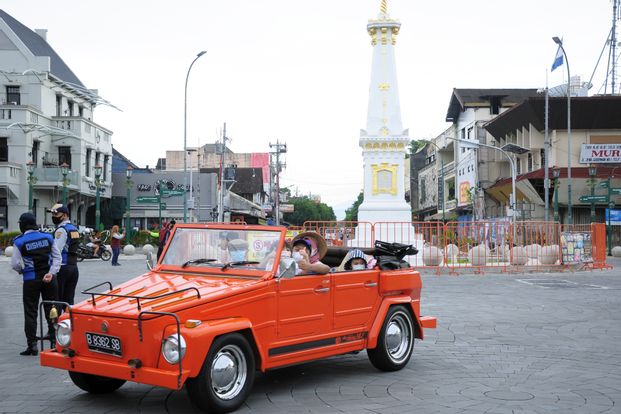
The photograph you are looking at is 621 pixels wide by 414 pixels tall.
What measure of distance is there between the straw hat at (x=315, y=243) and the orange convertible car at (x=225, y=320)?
51 cm

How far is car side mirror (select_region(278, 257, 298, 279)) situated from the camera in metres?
6.76

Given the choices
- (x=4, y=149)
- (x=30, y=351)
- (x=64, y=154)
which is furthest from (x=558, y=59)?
(x=30, y=351)

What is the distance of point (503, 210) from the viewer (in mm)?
62219

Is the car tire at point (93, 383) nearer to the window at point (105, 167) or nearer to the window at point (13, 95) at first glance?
the window at point (13, 95)

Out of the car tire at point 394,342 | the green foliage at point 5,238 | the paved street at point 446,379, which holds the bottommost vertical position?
the paved street at point 446,379

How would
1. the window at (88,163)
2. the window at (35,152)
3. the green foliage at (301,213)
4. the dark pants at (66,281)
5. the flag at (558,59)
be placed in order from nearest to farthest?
1. the dark pants at (66,281)
2. the flag at (558,59)
3. the window at (35,152)
4. the window at (88,163)
5. the green foliage at (301,213)

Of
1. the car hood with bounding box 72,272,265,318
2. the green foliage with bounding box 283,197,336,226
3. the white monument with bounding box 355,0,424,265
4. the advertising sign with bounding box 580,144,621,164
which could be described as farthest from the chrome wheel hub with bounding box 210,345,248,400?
the green foliage with bounding box 283,197,336,226

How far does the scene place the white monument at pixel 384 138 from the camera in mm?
28375

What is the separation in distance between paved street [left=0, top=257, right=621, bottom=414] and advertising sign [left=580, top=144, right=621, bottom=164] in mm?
38909

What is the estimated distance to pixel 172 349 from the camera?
5.75 metres

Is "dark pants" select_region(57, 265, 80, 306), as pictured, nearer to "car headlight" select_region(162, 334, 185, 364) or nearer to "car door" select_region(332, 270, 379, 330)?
"car door" select_region(332, 270, 379, 330)

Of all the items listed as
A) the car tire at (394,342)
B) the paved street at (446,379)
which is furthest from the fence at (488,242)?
the car tire at (394,342)

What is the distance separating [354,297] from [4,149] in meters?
41.2

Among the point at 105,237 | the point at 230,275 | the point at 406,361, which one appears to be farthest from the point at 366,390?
→ the point at 105,237
